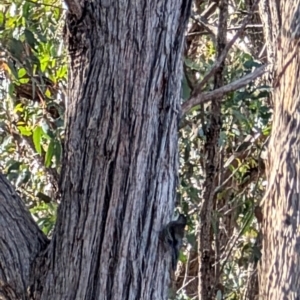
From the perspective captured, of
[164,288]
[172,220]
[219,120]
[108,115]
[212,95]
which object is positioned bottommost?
[164,288]

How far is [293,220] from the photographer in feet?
4.34

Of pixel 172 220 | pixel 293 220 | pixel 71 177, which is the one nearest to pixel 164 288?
pixel 172 220

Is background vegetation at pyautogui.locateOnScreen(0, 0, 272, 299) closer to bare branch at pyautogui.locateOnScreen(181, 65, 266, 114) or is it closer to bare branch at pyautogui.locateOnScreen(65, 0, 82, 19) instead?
bare branch at pyautogui.locateOnScreen(181, 65, 266, 114)

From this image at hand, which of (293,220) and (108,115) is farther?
(293,220)

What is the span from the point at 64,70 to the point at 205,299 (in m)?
0.78

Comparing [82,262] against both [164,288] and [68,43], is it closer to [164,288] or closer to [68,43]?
[164,288]

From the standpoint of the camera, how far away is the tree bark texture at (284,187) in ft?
4.34

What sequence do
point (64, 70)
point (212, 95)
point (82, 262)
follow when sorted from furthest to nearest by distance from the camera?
point (64, 70) → point (212, 95) → point (82, 262)

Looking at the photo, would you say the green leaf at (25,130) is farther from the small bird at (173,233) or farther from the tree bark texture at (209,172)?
the small bird at (173,233)

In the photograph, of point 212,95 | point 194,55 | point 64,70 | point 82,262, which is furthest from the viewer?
point 194,55

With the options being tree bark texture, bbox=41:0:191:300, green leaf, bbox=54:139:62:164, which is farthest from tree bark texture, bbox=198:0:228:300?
tree bark texture, bbox=41:0:191:300

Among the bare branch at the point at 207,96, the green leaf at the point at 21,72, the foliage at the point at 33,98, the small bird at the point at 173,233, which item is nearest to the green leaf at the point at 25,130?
the foliage at the point at 33,98

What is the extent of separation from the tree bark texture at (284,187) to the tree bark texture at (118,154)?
27cm

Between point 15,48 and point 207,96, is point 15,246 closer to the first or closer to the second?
point 207,96
